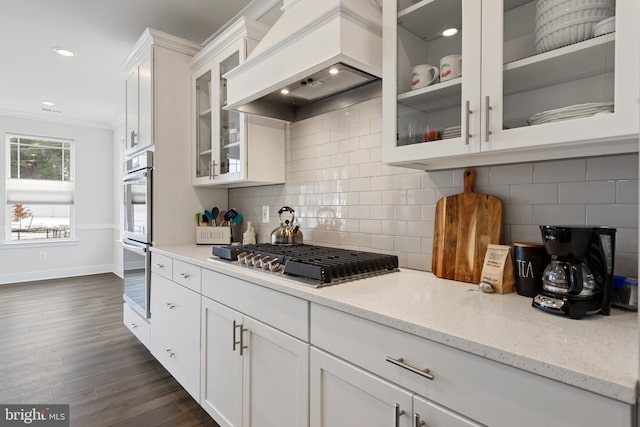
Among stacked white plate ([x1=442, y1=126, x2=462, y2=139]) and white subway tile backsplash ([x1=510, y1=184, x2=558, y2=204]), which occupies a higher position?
stacked white plate ([x1=442, y1=126, x2=462, y2=139])

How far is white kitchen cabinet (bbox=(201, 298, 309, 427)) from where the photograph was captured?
1284 mm

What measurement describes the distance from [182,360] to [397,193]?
5.43ft

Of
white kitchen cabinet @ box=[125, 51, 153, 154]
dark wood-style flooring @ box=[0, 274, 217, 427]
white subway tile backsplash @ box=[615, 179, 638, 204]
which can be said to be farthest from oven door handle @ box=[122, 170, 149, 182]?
white subway tile backsplash @ box=[615, 179, 638, 204]

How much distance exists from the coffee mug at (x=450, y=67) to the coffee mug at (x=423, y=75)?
4 centimetres

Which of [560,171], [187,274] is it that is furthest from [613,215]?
[187,274]

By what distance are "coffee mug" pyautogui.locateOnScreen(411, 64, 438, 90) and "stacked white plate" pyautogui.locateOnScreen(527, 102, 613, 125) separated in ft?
1.34

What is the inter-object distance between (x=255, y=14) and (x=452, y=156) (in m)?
1.96

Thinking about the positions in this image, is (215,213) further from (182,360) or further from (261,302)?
(261,302)

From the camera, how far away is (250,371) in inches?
59.9

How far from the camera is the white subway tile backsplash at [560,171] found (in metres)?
1.16

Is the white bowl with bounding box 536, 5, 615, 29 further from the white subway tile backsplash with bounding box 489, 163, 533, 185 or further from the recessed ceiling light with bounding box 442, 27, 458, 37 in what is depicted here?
the white subway tile backsplash with bounding box 489, 163, 533, 185

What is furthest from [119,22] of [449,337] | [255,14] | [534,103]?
[449,337]

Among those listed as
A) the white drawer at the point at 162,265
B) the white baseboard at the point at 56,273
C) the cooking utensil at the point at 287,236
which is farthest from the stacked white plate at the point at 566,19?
the white baseboard at the point at 56,273

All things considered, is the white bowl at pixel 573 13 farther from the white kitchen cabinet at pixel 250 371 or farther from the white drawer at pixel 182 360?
the white drawer at pixel 182 360
